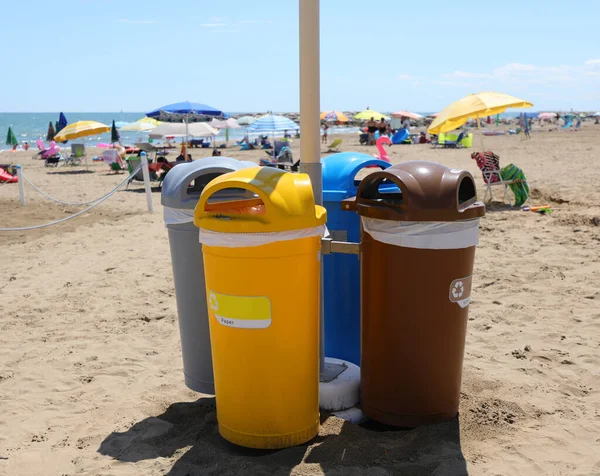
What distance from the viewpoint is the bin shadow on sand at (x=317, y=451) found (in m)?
2.75

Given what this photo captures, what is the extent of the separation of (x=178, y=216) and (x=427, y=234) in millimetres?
1305

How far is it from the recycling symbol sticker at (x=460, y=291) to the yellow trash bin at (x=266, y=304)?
25.6 inches

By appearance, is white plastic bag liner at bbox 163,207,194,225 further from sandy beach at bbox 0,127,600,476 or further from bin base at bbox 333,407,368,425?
bin base at bbox 333,407,368,425

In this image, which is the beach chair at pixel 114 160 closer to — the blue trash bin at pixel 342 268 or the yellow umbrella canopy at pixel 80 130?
the yellow umbrella canopy at pixel 80 130

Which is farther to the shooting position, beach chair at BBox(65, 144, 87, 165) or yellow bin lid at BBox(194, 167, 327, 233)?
beach chair at BBox(65, 144, 87, 165)

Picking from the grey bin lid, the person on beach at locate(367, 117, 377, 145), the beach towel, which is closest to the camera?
the grey bin lid

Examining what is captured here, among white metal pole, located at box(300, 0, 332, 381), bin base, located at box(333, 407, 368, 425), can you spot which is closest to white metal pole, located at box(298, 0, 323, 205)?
white metal pole, located at box(300, 0, 332, 381)

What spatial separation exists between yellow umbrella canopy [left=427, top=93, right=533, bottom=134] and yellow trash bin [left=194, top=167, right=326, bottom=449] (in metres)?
8.25

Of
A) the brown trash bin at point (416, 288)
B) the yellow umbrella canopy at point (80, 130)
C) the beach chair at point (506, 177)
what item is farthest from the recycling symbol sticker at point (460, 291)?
the yellow umbrella canopy at point (80, 130)

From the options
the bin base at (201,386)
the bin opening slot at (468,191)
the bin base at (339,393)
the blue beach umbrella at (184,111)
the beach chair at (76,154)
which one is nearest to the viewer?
the bin opening slot at (468,191)

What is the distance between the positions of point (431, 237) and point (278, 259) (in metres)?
0.72

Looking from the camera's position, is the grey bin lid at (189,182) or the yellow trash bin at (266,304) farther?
the grey bin lid at (189,182)

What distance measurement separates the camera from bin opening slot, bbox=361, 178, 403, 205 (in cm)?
306

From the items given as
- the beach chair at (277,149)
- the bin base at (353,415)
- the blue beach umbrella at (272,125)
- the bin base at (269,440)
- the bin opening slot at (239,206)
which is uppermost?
the bin opening slot at (239,206)
